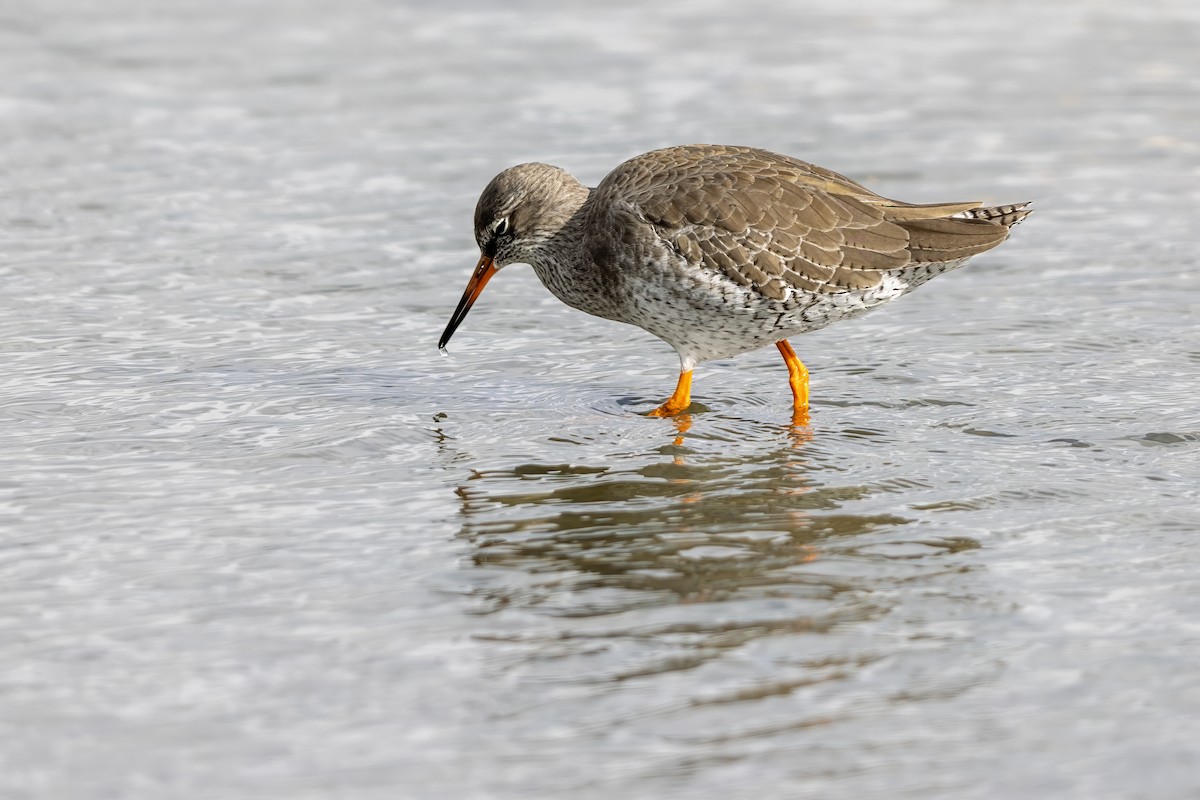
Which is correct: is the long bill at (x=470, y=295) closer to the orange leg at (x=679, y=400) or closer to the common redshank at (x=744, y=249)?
the common redshank at (x=744, y=249)

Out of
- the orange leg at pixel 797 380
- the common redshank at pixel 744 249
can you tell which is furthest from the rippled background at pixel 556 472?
the common redshank at pixel 744 249

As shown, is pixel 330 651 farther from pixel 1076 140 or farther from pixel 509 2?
pixel 509 2

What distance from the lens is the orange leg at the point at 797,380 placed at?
33.1ft

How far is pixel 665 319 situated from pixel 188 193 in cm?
623

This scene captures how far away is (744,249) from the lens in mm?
9781

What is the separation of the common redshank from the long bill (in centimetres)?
63

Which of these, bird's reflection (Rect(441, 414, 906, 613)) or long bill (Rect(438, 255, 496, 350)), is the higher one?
long bill (Rect(438, 255, 496, 350))

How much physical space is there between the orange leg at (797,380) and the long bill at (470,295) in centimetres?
210

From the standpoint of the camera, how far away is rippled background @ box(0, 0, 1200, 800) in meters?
5.95

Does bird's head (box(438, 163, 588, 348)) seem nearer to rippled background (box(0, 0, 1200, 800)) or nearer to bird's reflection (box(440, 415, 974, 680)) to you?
rippled background (box(0, 0, 1200, 800))

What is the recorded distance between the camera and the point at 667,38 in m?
20.0

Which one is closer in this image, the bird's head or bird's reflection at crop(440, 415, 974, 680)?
bird's reflection at crop(440, 415, 974, 680)

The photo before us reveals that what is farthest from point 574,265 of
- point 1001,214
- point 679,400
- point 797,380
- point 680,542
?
point 680,542

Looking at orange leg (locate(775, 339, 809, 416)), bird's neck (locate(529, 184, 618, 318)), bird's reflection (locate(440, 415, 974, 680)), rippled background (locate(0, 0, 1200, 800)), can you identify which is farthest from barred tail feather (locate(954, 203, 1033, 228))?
bird's neck (locate(529, 184, 618, 318))
